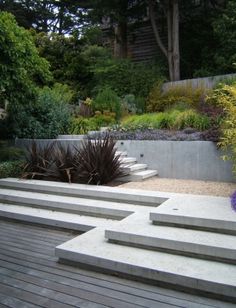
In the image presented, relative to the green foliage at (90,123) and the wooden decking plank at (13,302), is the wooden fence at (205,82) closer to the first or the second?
the green foliage at (90,123)

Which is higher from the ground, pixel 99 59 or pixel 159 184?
pixel 99 59

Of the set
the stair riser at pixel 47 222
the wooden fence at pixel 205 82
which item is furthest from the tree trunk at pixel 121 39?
the stair riser at pixel 47 222

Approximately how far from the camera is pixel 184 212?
163 inches

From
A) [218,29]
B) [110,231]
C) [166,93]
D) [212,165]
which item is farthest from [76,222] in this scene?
[218,29]

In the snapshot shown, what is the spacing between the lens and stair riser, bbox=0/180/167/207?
5145 millimetres

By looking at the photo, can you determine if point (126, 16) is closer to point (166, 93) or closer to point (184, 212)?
point (166, 93)

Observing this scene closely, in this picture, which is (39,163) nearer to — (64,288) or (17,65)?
(17,65)

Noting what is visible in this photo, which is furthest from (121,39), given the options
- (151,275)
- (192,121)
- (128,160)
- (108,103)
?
(151,275)

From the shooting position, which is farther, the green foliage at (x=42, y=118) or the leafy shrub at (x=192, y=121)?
the green foliage at (x=42, y=118)

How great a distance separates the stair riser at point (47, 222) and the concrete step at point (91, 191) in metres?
0.81

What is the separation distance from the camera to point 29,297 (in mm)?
3082

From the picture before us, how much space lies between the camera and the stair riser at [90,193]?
16.9 feet

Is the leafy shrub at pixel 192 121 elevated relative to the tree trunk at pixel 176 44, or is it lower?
lower

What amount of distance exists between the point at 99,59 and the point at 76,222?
9.84m
